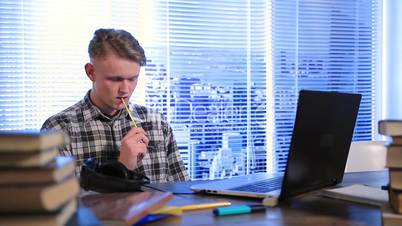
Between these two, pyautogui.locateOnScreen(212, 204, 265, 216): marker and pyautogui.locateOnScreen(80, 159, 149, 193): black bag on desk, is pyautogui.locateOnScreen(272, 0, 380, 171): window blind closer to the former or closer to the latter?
pyautogui.locateOnScreen(80, 159, 149, 193): black bag on desk


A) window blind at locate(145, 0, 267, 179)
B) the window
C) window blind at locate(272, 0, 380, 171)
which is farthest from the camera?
window blind at locate(272, 0, 380, 171)

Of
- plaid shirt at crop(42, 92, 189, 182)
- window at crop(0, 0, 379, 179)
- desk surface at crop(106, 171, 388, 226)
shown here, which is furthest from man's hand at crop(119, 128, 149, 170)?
window at crop(0, 0, 379, 179)

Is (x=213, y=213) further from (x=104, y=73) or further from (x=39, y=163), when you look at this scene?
(x=104, y=73)

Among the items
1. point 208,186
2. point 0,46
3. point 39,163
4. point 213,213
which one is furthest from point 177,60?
point 39,163

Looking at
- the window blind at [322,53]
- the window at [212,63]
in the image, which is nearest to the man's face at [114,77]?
the window at [212,63]

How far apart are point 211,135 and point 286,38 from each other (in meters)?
0.84

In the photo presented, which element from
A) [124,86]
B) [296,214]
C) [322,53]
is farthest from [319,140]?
[322,53]

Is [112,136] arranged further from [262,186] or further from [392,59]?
[392,59]

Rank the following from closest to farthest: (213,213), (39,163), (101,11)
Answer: (39,163) → (213,213) → (101,11)

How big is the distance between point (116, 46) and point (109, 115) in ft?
0.91

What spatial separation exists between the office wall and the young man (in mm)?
2097

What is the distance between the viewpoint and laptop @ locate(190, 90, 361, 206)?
39.2 inches

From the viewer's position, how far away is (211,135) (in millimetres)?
2982

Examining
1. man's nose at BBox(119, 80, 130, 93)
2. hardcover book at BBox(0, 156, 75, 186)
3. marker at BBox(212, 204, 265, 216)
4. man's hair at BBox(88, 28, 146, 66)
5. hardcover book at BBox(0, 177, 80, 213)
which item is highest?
man's hair at BBox(88, 28, 146, 66)
